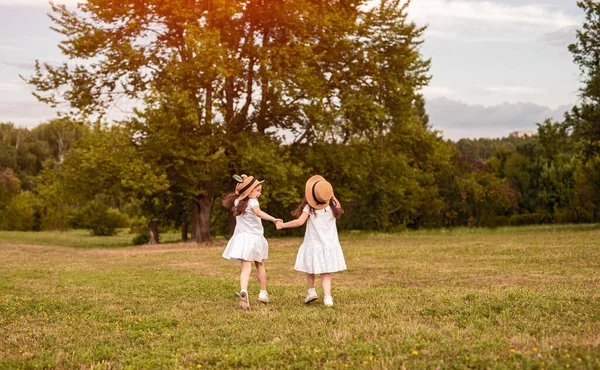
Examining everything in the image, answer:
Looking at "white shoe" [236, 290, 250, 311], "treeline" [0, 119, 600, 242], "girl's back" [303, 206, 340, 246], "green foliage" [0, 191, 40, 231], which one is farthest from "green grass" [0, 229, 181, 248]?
"girl's back" [303, 206, 340, 246]

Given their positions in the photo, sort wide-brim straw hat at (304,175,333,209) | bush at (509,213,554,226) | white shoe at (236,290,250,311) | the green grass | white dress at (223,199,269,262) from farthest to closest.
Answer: bush at (509,213,554,226), the green grass, white dress at (223,199,269,262), wide-brim straw hat at (304,175,333,209), white shoe at (236,290,250,311)

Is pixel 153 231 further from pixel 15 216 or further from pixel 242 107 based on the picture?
pixel 15 216

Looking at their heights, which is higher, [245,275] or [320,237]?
[320,237]

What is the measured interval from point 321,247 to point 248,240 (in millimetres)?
1238

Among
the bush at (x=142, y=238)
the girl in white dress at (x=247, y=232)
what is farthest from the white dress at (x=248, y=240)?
the bush at (x=142, y=238)

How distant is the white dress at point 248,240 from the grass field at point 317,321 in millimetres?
817

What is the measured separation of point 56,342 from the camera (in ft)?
26.6

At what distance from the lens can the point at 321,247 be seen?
1055 cm

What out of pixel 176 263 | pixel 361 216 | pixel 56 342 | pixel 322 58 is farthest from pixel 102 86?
pixel 56 342

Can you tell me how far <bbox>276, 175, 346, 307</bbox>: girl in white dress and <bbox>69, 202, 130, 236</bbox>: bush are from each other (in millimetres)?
42950

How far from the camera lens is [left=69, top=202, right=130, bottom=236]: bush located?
50906mm

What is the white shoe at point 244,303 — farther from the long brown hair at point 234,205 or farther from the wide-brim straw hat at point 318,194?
the wide-brim straw hat at point 318,194

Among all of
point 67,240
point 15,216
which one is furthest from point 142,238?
point 15,216

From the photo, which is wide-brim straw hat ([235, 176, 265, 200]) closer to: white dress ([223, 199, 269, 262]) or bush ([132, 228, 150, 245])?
white dress ([223, 199, 269, 262])
